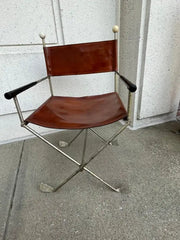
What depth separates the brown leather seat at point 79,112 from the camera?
78 cm

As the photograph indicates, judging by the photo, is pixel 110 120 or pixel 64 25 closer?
pixel 110 120

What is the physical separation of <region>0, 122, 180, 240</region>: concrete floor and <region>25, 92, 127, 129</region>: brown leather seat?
437 millimetres

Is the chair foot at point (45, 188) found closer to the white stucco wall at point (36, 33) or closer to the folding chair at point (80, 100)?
the folding chair at point (80, 100)

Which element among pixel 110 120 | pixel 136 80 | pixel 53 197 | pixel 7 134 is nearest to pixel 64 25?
pixel 136 80

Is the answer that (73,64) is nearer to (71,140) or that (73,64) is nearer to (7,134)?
(71,140)

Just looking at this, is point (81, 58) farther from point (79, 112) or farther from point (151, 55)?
point (151, 55)

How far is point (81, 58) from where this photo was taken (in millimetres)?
1103

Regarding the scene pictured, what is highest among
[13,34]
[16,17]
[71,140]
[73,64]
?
[16,17]

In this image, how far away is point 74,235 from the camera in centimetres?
72

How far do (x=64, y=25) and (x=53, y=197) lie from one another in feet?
4.17

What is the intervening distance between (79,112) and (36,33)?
0.76 m

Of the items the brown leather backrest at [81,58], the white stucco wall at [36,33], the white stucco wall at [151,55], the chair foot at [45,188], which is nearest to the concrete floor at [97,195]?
the chair foot at [45,188]

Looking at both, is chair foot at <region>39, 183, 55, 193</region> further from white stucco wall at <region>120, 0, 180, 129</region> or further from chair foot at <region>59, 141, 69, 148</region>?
white stucco wall at <region>120, 0, 180, 129</region>

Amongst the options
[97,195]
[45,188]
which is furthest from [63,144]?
[97,195]
